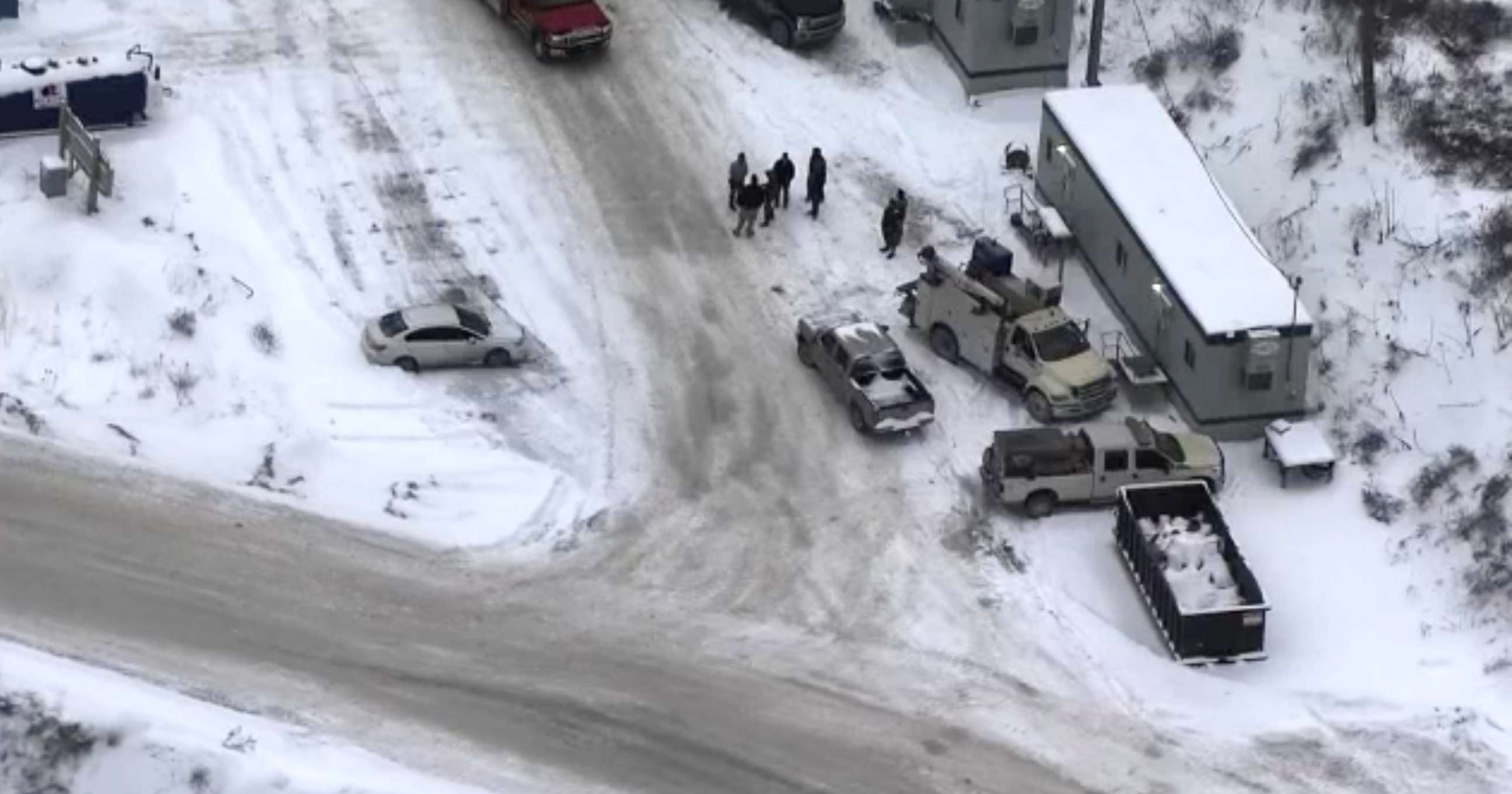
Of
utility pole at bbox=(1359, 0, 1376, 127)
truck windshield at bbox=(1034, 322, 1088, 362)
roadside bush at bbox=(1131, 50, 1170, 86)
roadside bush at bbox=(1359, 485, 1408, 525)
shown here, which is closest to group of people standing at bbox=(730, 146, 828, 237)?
truck windshield at bbox=(1034, 322, 1088, 362)

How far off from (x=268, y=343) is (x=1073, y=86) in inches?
746

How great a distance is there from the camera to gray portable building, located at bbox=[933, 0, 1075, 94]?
60438mm

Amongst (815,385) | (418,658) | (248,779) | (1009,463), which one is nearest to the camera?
(248,779)

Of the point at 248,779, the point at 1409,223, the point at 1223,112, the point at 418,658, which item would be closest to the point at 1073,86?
the point at 1223,112

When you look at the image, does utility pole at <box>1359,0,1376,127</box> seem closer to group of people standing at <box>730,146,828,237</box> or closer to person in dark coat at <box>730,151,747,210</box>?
group of people standing at <box>730,146,828,237</box>

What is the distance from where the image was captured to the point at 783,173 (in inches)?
2229

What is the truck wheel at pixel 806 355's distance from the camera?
53.2 meters

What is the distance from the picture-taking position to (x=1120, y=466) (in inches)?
1954

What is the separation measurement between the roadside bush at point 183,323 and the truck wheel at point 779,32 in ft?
51.5

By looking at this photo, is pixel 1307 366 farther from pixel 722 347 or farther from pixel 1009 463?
pixel 722 347

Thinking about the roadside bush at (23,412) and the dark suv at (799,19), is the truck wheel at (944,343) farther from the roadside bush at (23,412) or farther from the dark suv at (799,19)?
the roadside bush at (23,412)

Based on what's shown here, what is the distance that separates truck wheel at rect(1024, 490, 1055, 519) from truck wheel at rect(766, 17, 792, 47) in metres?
16.1

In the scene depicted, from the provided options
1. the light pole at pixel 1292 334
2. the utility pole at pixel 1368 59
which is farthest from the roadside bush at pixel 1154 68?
the light pole at pixel 1292 334

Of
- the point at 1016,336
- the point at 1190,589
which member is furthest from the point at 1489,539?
the point at 1016,336
